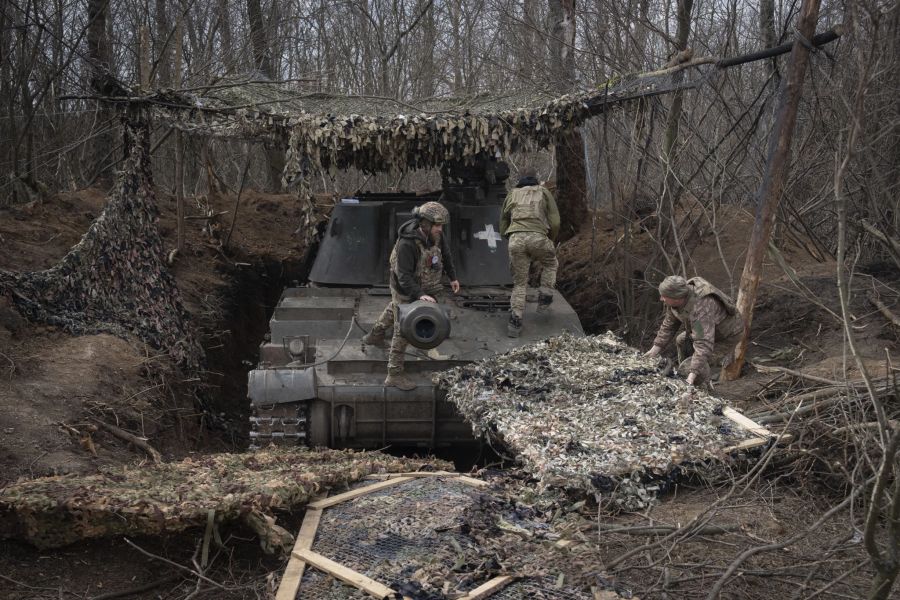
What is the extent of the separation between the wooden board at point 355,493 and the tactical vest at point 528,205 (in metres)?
3.48

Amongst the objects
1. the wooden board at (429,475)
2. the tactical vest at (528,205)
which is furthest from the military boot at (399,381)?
the tactical vest at (528,205)

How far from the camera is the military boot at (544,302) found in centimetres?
833

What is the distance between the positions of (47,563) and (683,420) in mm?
3873

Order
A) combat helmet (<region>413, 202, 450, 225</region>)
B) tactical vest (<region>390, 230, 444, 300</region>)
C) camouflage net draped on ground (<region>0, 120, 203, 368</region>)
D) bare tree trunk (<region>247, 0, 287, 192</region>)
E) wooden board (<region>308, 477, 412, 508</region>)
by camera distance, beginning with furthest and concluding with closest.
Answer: bare tree trunk (<region>247, 0, 287, 192</region>) < camouflage net draped on ground (<region>0, 120, 203, 368</region>) < tactical vest (<region>390, 230, 444, 300</region>) < combat helmet (<region>413, 202, 450, 225</region>) < wooden board (<region>308, 477, 412, 508</region>)

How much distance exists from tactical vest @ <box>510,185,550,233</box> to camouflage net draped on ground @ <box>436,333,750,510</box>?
136 centimetres

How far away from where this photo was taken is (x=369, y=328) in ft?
25.2

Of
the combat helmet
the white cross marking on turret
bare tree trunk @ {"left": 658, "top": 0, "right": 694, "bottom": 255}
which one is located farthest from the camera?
the white cross marking on turret

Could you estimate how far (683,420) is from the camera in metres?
5.75

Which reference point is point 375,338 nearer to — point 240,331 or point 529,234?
point 529,234

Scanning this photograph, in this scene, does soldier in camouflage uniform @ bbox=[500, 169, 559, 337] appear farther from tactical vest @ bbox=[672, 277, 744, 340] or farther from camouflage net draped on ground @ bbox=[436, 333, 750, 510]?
tactical vest @ bbox=[672, 277, 744, 340]

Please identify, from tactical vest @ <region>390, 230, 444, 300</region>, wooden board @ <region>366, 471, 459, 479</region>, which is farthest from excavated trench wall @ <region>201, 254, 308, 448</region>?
wooden board @ <region>366, 471, 459, 479</region>

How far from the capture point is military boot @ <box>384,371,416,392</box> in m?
6.78

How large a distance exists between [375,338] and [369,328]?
1.15ft

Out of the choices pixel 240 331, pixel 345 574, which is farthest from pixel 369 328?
pixel 240 331
